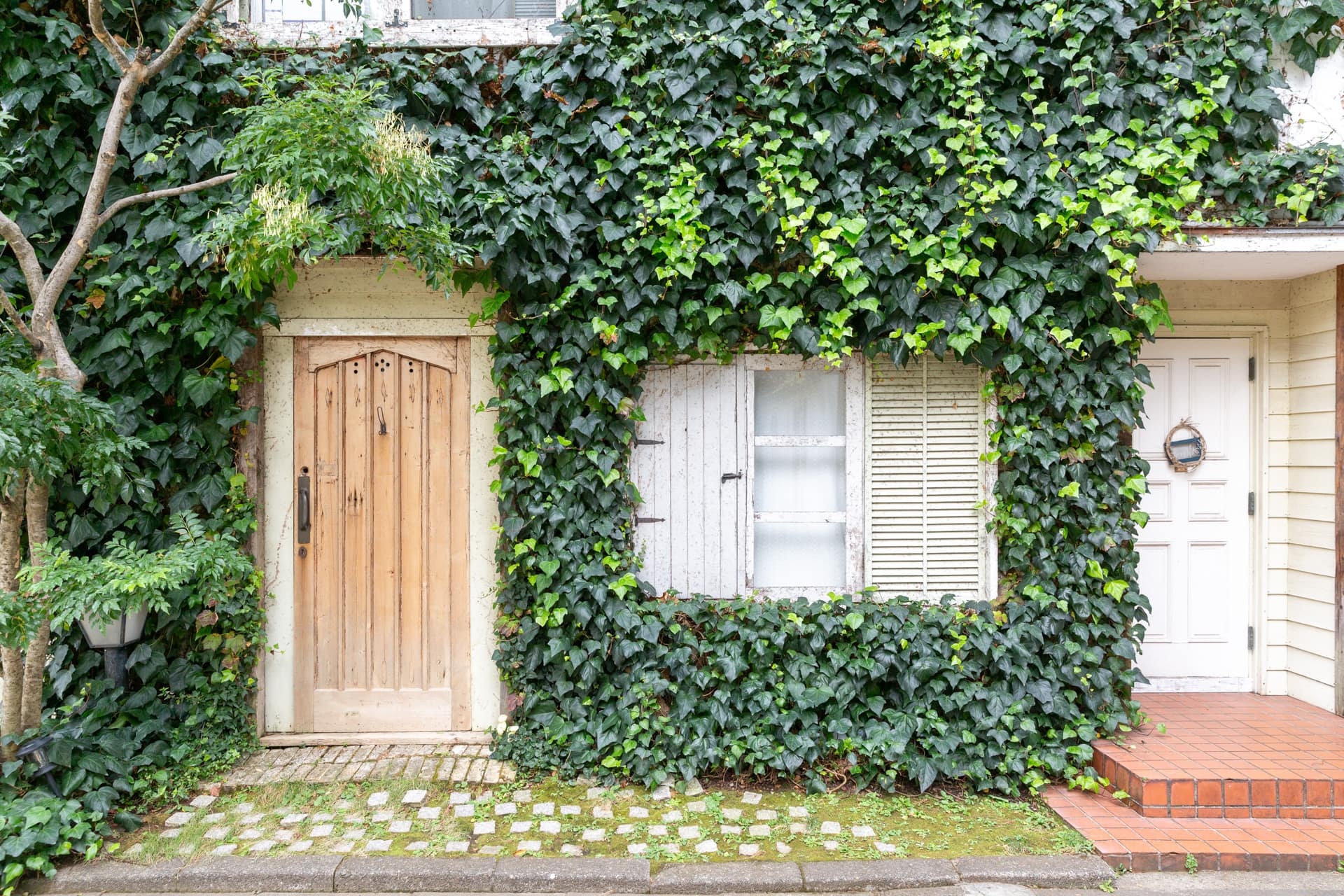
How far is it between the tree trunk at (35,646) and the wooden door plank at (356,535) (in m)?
1.39

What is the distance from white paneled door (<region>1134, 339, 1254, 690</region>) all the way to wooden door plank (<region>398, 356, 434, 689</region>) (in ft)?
15.0

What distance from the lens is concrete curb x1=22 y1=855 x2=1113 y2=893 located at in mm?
3291

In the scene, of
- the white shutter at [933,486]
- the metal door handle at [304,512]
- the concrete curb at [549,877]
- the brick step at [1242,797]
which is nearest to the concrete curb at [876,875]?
the concrete curb at [549,877]

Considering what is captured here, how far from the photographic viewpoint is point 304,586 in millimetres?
4586

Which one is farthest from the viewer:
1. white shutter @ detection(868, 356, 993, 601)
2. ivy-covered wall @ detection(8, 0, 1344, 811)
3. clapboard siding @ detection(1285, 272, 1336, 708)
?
clapboard siding @ detection(1285, 272, 1336, 708)

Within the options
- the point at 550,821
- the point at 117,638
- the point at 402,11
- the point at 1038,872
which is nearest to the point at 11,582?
the point at 117,638

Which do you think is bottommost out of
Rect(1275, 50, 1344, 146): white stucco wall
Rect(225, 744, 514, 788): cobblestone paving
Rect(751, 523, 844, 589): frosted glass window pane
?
Rect(225, 744, 514, 788): cobblestone paving

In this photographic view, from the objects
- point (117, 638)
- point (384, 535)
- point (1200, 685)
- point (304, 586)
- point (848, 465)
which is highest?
point (848, 465)

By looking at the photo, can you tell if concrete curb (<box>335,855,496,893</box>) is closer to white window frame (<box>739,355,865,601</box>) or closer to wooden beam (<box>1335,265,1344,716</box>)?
white window frame (<box>739,355,865,601</box>)

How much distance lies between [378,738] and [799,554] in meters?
2.73

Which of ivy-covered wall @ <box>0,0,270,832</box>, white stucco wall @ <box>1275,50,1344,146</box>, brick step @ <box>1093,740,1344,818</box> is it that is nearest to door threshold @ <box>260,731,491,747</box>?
ivy-covered wall @ <box>0,0,270,832</box>

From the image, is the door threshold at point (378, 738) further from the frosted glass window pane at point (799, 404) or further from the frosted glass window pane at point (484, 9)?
the frosted glass window pane at point (484, 9)

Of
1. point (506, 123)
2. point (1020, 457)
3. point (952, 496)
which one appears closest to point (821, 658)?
point (952, 496)

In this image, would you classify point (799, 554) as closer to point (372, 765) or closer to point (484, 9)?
point (372, 765)
